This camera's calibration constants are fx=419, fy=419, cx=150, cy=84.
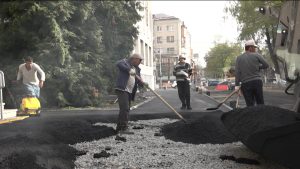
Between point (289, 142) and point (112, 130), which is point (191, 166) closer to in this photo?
point (289, 142)

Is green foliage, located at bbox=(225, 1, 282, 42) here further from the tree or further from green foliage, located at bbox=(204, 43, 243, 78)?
green foliage, located at bbox=(204, 43, 243, 78)

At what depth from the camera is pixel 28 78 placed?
11203 mm

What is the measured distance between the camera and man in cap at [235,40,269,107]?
8.10m

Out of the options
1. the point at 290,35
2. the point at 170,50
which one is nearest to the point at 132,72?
the point at 290,35

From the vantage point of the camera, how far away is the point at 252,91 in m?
8.20

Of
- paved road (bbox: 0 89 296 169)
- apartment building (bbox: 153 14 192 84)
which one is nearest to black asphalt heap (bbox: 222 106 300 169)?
paved road (bbox: 0 89 296 169)

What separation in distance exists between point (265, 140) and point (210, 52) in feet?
254

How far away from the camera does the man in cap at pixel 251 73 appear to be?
8102 millimetres

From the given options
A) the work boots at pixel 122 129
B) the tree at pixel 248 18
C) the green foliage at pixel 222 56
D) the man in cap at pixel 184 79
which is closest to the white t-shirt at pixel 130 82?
the work boots at pixel 122 129

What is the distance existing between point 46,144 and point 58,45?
10457mm

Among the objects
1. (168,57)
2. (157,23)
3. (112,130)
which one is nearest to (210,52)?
(168,57)

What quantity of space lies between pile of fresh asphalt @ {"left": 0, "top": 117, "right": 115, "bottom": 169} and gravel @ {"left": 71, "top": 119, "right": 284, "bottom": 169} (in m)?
0.22

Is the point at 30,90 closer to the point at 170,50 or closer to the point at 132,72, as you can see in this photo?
the point at 132,72

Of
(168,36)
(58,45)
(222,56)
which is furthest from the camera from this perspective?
(168,36)
